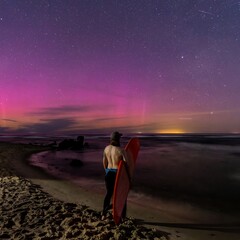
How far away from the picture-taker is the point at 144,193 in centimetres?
1191

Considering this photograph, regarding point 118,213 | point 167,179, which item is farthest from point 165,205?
point 167,179

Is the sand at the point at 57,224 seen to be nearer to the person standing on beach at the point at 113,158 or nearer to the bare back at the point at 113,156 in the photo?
the person standing on beach at the point at 113,158

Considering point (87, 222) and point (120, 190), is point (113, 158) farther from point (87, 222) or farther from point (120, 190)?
point (87, 222)

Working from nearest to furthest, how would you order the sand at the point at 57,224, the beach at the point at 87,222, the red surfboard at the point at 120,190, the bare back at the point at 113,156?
1. the sand at the point at 57,224
2. the beach at the point at 87,222
3. the red surfboard at the point at 120,190
4. the bare back at the point at 113,156

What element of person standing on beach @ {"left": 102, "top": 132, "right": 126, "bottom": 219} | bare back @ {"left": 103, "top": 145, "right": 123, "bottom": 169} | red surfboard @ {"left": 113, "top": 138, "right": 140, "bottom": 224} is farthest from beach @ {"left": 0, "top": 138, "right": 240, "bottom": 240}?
bare back @ {"left": 103, "top": 145, "right": 123, "bottom": 169}

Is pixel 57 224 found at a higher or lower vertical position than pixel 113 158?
lower

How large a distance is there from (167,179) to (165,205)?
5687 mm

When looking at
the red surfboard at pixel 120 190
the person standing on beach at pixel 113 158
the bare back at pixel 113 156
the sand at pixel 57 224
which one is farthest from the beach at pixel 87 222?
the bare back at pixel 113 156

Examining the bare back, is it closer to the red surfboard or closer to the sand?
the red surfboard

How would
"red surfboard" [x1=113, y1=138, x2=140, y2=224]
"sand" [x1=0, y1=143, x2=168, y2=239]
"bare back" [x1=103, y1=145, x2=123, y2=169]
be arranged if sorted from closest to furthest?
"sand" [x1=0, y1=143, x2=168, y2=239], "red surfboard" [x1=113, y1=138, x2=140, y2=224], "bare back" [x1=103, y1=145, x2=123, y2=169]

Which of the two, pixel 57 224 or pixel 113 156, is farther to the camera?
pixel 113 156

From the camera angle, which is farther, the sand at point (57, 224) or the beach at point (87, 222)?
the beach at point (87, 222)

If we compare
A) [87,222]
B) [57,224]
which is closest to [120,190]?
[87,222]

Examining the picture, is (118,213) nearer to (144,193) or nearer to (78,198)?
(78,198)
